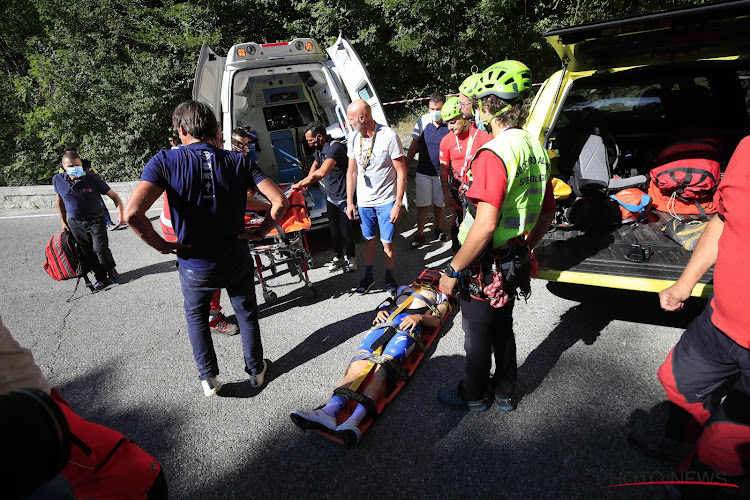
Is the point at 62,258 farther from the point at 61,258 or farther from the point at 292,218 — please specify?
the point at 292,218

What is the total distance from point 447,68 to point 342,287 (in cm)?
959

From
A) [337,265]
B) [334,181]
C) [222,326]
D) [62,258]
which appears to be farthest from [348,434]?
[62,258]

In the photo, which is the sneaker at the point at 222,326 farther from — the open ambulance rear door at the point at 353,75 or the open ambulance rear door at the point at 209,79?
the open ambulance rear door at the point at 353,75

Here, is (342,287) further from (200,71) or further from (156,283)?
(200,71)

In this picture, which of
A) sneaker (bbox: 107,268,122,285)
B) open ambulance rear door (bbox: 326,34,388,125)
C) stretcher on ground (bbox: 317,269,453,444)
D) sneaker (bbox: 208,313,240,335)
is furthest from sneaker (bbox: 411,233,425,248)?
sneaker (bbox: 107,268,122,285)

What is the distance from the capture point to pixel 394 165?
411cm

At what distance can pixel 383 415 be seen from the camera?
2781 millimetres

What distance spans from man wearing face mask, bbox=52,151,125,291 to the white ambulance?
170cm

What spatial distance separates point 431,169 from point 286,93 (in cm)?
431

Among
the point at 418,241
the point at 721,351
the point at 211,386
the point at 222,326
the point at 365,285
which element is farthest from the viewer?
the point at 418,241

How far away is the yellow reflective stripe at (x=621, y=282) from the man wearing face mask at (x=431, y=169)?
2478 millimetres

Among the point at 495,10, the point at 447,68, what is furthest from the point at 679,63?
the point at 447,68

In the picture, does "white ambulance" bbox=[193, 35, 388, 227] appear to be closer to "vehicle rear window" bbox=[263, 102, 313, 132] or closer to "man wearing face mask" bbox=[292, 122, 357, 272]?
"vehicle rear window" bbox=[263, 102, 313, 132]

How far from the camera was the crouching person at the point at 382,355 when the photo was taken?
2.56 meters
